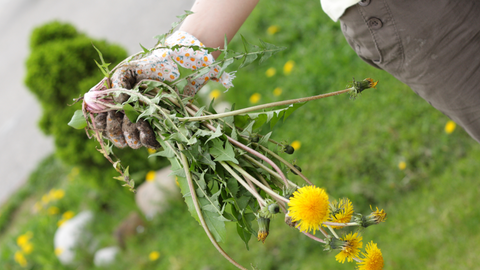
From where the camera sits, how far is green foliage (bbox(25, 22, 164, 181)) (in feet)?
11.1

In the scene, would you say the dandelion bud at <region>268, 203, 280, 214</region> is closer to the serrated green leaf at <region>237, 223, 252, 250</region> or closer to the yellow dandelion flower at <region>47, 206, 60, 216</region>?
the serrated green leaf at <region>237, 223, 252, 250</region>

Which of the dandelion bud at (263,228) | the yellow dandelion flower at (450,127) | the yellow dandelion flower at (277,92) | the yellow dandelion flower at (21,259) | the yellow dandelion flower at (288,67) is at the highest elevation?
the dandelion bud at (263,228)

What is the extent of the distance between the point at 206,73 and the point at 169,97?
208mm

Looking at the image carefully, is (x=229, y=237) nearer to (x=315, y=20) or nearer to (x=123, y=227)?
(x=123, y=227)

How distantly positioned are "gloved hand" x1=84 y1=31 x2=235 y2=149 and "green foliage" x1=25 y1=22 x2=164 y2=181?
208cm

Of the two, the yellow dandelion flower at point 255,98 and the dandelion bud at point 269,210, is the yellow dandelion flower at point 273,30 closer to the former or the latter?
the yellow dandelion flower at point 255,98

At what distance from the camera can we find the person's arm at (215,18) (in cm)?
142

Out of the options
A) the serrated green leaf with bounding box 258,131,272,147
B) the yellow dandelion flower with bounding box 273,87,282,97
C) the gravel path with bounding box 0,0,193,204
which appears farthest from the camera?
the gravel path with bounding box 0,0,193,204

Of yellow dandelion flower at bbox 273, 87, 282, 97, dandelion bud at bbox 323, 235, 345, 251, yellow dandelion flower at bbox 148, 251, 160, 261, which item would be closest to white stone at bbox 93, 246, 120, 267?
yellow dandelion flower at bbox 148, 251, 160, 261

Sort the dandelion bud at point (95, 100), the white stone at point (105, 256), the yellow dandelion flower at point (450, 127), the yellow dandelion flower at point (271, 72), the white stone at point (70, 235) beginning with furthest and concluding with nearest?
1. the yellow dandelion flower at point (271, 72)
2. the white stone at point (70, 235)
3. the white stone at point (105, 256)
4. the yellow dandelion flower at point (450, 127)
5. the dandelion bud at point (95, 100)

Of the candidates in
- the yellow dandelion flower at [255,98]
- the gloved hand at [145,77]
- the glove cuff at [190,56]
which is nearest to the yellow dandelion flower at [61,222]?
the yellow dandelion flower at [255,98]

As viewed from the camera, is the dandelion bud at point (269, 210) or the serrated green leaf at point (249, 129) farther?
the serrated green leaf at point (249, 129)

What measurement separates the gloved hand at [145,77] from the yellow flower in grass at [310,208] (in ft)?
2.06

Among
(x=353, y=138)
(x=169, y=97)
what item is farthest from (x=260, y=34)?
(x=169, y=97)
